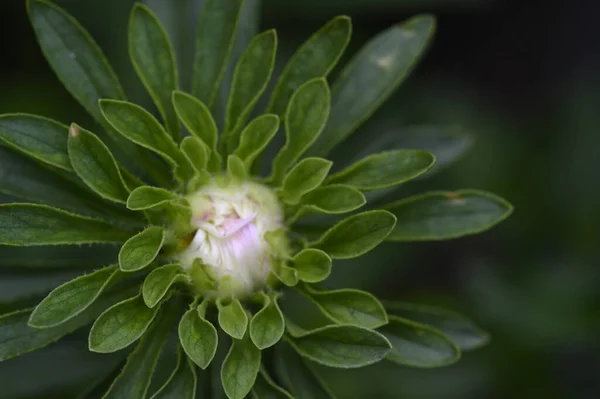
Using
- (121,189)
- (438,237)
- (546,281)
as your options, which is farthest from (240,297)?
(546,281)

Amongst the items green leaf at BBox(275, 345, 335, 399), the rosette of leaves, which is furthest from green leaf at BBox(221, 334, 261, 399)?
green leaf at BBox(275, 345, 335, 399)

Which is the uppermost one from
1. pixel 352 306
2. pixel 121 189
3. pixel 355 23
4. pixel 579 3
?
pixel 579 3

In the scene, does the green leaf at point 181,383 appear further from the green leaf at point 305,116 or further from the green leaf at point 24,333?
the green leaf at point 305,116

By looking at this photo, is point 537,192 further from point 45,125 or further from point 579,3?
point 45,125

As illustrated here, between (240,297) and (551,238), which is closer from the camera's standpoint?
(240,297)

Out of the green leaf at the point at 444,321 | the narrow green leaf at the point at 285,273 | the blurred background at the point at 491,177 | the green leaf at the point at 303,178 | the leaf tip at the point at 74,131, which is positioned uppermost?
the blurred background at the point at 491,177

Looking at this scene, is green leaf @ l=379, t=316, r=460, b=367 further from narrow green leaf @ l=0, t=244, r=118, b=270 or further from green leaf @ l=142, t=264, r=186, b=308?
narrow green leaf @ l=0, t=244, r=118, b=270

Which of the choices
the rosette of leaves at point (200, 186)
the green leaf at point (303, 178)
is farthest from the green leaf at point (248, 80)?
the green leaf at point (303, 178)
